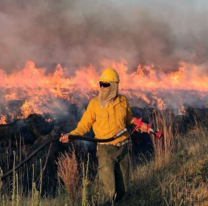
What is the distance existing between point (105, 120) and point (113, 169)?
666mm

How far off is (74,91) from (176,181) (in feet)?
104

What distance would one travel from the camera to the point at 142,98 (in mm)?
31938

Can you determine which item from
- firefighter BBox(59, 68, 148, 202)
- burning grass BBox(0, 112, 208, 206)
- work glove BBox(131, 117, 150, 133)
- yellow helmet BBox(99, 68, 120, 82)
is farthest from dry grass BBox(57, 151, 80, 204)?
yellow helmet BBox(99, 68, 120, 82)

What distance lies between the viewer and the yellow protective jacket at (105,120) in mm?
4320

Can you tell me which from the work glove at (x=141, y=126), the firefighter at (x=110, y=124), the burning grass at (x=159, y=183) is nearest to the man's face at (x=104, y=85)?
the firefighter at (x=110, y=124)

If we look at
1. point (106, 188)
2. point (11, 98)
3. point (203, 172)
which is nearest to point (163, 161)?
point (203, 172)

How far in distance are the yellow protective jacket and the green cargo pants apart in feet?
0.48

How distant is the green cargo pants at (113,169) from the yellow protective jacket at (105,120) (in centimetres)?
15

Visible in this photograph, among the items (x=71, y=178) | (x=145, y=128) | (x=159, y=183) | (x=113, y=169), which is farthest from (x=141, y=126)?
(x=71, y=178)

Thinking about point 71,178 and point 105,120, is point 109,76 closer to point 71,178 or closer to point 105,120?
point 105,120

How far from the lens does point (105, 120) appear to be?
431 cm

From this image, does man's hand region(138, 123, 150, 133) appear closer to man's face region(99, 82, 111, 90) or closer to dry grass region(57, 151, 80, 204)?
man's face region(99, 82, 111, 90)

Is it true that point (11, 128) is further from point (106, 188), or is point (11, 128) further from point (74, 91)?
point (106, 188)

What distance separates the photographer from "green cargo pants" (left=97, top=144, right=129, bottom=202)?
412 cm
